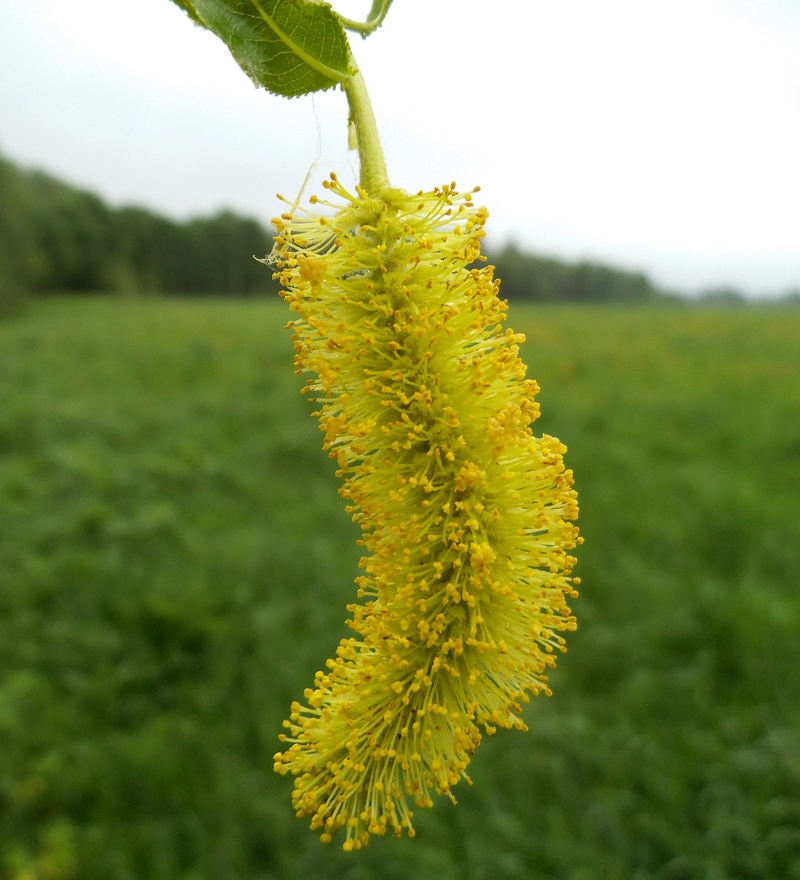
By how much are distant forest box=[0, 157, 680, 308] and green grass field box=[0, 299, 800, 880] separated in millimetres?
7445

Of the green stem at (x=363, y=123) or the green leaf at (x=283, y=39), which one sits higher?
the green leaf at (x=283, y=39)

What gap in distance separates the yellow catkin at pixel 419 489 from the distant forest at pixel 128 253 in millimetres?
12700

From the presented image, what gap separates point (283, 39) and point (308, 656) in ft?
13.1

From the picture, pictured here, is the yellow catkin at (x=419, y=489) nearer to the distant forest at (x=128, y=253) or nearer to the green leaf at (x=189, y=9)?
Result: the green leaf at (x=189, y=9)

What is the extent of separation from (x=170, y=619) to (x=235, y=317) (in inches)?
502

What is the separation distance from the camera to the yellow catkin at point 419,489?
1.04 metres

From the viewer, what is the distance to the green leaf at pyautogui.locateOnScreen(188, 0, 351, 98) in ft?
2.86

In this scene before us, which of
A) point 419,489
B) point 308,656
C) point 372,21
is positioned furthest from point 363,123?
point 308,656

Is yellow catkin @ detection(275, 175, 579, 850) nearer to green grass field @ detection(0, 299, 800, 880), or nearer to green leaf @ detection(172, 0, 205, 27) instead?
green leaf @ detection(172, 0, 205, 27)

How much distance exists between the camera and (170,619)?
4.70m

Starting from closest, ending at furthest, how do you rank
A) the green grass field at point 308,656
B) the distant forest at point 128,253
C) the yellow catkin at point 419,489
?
the yellow catkin at point 419,489 < the green grass field at point 308,656 < the distant forest at point 128,253

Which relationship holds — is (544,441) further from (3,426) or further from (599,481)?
(3,426)

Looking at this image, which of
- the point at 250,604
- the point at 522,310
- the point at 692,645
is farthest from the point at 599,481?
the point at 522,310

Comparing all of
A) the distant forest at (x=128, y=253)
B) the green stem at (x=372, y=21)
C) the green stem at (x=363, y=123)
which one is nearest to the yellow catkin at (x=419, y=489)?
the green stem at (x=363, y=123)
